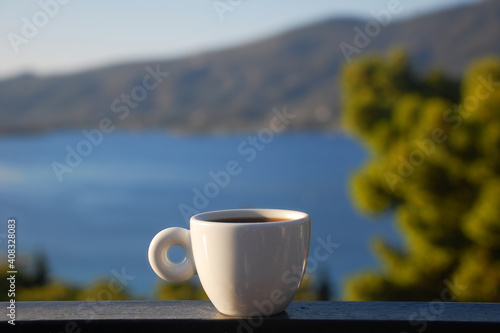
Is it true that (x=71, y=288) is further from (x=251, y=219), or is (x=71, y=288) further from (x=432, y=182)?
(x=251, y=219)

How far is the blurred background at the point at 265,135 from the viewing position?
4.91 m

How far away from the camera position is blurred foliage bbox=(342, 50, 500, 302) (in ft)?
15.6

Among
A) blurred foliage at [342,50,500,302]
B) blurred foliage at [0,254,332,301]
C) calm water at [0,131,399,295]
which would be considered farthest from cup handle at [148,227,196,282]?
calm water at [0,131,399,295]

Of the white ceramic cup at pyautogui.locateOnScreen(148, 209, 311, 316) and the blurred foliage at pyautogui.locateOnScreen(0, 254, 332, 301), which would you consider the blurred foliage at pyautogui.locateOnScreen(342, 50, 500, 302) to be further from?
the white ceramic cup at pyautogui.locateOnScreen(148, 209, 311, 316)

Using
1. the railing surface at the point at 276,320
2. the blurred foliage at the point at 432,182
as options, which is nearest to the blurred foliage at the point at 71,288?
the blurred foliage at the point at 432,182

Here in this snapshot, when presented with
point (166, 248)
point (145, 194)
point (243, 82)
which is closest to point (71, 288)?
point (166, 248)

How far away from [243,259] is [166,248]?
0.12 metres

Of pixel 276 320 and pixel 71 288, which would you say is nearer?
pixel 276 320

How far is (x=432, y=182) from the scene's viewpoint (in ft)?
15.9

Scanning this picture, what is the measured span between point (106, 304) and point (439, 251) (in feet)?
16.4

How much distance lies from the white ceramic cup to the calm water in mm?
16150

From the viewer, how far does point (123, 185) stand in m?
21.0

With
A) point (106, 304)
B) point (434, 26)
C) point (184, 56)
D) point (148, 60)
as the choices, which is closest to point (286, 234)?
point (106, 304)

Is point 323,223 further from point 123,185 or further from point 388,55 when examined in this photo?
point 388,55
